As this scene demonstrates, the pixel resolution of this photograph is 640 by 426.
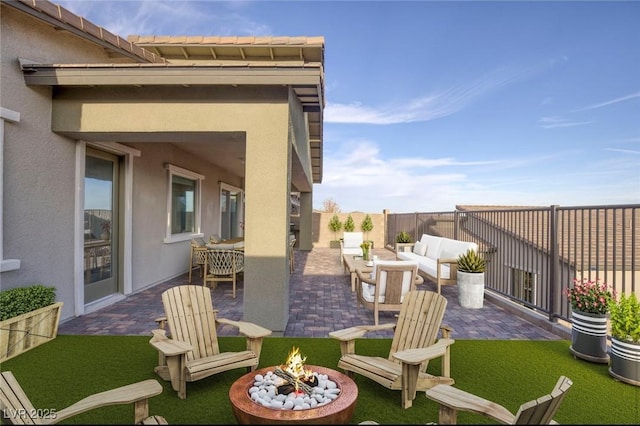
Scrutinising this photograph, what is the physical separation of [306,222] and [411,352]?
12399 millimetres

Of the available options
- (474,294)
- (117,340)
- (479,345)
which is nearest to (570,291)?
(479,345)

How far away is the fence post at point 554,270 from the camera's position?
4.67m

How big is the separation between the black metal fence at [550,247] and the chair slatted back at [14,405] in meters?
5.03

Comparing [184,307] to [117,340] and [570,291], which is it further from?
[570,291]

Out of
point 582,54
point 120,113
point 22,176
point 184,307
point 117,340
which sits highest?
point 582,54

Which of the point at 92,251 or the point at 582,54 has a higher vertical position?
the point at 582,54

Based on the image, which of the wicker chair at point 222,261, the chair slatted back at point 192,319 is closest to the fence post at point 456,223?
the wicker chair at point 222,261

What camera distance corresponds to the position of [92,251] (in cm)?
556

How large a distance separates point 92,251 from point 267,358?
3869 mm

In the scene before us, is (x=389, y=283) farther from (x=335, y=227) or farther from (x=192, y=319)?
(x=335, y=227)

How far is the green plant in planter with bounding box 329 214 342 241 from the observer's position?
55.4 feet

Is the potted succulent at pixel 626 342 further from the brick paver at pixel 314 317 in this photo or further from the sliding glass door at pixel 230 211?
the sliding glass door at pixel 230 211

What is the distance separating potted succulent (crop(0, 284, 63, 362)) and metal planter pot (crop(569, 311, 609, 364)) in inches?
242

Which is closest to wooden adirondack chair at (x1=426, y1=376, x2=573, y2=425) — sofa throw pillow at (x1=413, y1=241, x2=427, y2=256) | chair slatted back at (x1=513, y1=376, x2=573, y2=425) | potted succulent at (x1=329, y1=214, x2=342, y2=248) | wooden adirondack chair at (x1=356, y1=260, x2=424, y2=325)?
chair slatted back at (x1=513, y1=376, x2=573, y2=425)
